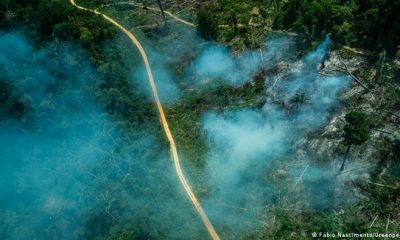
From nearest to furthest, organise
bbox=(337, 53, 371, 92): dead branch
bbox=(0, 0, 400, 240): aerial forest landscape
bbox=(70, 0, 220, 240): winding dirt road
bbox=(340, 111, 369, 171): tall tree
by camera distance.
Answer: bbox=(340, 111, 369, 171): tall tree < bbox=(0, 0, 400, 240): aerial forest landscape < bbox=(70, 0, 220, 240): winding dirt road < bbox=(337, 53, 371, 92): dead branch

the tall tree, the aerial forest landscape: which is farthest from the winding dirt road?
the tall tree

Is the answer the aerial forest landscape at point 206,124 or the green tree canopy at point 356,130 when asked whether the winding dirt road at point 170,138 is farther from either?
the green tree canopy at point 356,130

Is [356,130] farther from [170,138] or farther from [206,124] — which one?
[170,138]

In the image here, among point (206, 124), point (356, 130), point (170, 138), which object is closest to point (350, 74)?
point (356, 130)

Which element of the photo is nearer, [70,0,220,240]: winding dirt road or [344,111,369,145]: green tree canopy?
[344,111,369,145]: green tree canopy

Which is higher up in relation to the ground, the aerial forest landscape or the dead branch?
the dead branch

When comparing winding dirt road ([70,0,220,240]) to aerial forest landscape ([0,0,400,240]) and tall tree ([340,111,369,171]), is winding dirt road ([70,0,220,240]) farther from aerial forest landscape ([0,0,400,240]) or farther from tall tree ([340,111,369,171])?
tall tree ([340,111,369,171])

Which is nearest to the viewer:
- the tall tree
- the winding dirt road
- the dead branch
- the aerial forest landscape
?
the tall tree

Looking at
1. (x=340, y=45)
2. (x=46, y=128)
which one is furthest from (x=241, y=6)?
(x=46, y=128)

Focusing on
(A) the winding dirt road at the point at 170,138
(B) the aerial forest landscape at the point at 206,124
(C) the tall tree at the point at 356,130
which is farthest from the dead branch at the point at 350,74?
(A) the winding dirt road at the point at 170,138
